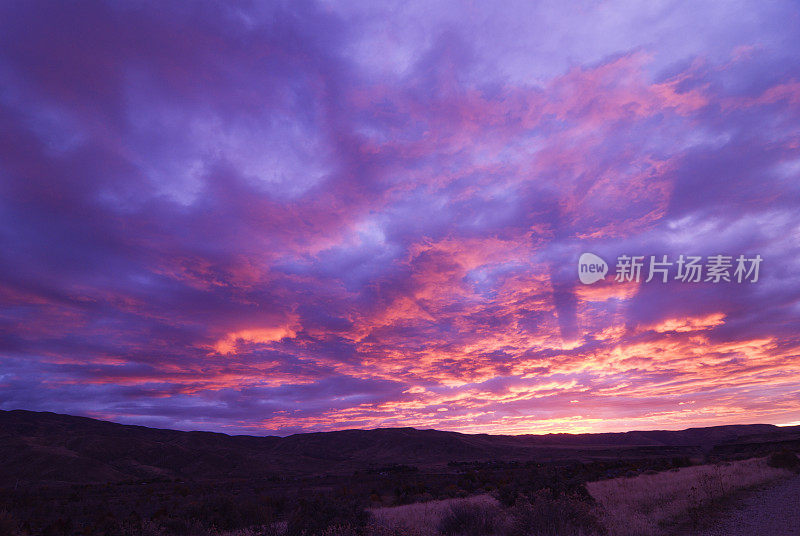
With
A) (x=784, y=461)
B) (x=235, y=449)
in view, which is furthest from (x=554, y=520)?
(x=235, y=449)

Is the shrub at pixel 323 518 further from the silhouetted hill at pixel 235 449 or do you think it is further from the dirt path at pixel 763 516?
the silhouetted hill at pixel 235 449

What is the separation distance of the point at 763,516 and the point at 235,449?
12644 centimetres

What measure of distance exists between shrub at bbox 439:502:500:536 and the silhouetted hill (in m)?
61.0

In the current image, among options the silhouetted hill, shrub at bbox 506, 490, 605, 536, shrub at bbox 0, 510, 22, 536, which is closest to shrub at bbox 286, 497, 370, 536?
shrub at bbox 506, 490, 605, 536

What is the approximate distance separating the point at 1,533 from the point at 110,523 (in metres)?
7.35

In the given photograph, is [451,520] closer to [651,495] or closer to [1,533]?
[651,495]

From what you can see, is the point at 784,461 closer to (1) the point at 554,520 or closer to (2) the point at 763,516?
(2) the point at 763,516

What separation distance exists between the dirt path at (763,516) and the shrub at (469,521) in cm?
575

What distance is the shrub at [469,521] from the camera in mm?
13188

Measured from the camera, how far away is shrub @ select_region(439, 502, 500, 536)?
43.3 ft

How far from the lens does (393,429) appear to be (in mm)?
152125

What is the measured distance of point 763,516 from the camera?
14.1 meters

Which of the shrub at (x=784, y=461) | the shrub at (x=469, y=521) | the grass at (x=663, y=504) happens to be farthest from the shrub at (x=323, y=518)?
the shrub at (x=784, y=461)

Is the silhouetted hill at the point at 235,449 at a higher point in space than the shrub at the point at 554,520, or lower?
higher
